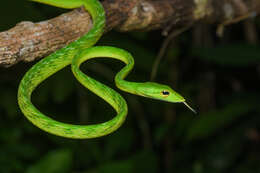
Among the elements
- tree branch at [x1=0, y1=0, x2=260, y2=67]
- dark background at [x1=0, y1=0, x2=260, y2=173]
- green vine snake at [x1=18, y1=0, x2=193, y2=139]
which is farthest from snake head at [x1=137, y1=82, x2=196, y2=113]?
dark background at [x1=0, y1=0, x2=260, y2=173]

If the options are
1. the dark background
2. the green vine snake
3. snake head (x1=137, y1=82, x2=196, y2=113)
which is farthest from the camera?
the dark background

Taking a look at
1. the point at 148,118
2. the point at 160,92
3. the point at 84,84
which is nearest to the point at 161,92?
the point at 160,92

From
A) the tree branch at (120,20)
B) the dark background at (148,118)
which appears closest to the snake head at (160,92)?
the tree branch at (120,20)

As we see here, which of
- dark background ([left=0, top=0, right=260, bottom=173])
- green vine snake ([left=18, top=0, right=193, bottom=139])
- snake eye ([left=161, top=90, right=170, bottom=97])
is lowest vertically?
dark background ([left=0, top=0, right=260, bottom=173])

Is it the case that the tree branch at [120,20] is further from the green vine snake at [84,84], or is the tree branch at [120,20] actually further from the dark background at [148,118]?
the dark background at [148,118]

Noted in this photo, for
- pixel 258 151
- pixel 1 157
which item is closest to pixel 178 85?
pixel 258 151

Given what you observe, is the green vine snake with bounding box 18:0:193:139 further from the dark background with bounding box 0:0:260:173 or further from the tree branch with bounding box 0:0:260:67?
the dark background with bounding box 0:0:260:173

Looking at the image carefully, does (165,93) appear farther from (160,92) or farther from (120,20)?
(120,20)
